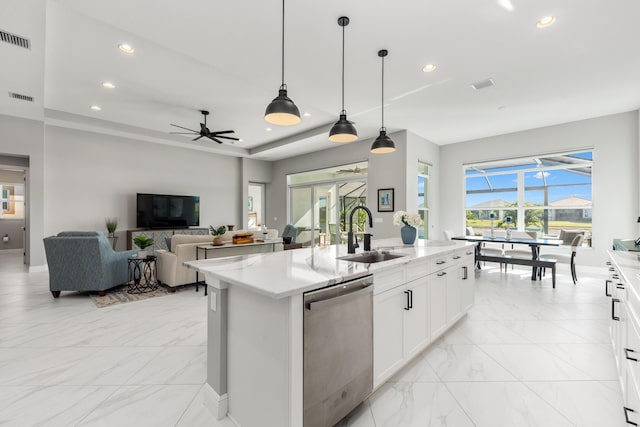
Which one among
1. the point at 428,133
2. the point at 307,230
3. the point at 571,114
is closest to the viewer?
the point at 571,114

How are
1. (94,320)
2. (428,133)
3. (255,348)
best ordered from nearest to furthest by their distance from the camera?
(255,348)
(94,320)
(428,133)

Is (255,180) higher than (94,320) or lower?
higher

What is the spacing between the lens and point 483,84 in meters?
3.94

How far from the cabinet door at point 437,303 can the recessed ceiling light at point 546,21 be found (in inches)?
100

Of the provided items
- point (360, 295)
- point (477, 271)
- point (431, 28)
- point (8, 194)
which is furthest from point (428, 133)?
point (8, 194)

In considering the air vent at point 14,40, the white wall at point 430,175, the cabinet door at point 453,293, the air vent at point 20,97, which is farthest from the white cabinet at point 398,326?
the air vent at point 20,97

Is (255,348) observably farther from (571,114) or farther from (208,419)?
(571,114)

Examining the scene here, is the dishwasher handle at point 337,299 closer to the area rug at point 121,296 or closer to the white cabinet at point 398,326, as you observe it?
the white cabinet at point 398,326

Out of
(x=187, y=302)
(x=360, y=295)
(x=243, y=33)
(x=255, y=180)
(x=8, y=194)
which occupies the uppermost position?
(x=243, y=33)

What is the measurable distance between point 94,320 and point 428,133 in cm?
663

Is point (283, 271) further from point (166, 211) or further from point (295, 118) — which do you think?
point (166, 211)

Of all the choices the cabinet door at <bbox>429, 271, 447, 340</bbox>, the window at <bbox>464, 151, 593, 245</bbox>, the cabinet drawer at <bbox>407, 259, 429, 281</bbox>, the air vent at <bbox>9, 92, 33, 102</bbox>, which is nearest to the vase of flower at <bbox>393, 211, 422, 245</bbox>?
the cabinet door at <bbox>429, 271, 447, 340</bbox>

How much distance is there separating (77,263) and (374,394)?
4.18 meters

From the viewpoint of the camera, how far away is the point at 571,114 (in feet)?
16.7
